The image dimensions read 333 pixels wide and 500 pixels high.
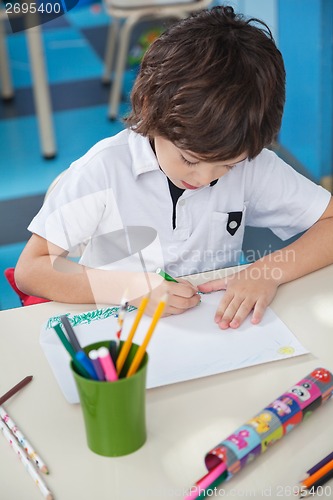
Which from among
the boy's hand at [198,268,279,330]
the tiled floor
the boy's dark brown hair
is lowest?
the tiled floor

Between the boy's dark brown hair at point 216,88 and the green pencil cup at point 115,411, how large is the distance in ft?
1.40

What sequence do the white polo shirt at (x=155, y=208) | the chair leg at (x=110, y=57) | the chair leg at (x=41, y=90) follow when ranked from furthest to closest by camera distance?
the chair leg at (x=110, y=57) → the chair leg at (x=41, y=90) → the white polo shirt at (x=155, y=208)

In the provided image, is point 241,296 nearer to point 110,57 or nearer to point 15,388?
point 15,388

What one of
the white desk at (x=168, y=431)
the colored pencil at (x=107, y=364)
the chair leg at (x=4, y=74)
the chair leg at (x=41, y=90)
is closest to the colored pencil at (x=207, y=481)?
the white desk at (x=168, y=431)

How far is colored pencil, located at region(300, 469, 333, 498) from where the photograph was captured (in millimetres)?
843

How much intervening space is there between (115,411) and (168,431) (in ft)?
0.38

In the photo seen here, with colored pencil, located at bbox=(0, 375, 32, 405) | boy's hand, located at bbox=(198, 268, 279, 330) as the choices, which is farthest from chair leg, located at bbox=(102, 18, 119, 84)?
colored pencil, located at bbox=(0, 375, 32, 405)

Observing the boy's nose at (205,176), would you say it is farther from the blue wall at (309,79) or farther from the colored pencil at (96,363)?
the blue wall at (309,79)

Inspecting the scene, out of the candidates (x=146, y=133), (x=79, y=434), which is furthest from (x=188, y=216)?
(x=79, y=434)

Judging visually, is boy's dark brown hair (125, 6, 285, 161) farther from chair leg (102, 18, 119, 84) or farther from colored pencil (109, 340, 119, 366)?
chair leg (102, 18, 119, 84)

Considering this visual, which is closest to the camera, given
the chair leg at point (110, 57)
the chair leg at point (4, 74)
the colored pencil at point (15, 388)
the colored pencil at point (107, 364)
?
the colored pencil at point (107, 364)

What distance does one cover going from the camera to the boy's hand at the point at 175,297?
1157 millimetres

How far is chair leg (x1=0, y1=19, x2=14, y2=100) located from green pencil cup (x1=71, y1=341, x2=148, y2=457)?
327cm

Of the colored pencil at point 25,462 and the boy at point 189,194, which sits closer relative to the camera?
the colored pencil at point 25,462
